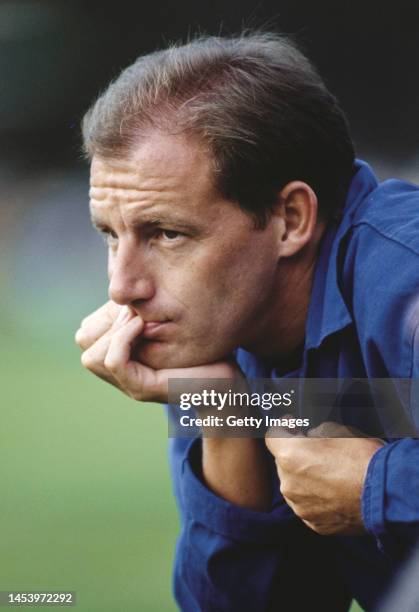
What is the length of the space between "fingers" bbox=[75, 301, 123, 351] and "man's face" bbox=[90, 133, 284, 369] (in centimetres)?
13

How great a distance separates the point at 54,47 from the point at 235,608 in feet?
5.82

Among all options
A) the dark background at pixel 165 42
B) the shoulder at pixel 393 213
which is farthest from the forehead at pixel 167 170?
the dark background at pixel 165 42

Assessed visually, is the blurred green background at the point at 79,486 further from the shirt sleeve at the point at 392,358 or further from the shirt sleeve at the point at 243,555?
the shirt sleeve at the point at 392,358

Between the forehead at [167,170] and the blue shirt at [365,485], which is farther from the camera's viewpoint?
the forehead at [167,170]

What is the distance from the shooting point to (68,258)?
3262mm

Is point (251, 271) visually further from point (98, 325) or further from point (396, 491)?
point (396, 491)

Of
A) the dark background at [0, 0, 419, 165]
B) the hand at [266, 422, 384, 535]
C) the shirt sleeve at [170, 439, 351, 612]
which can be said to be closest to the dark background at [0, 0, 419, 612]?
the dark background at [0, 0, 419, 165]

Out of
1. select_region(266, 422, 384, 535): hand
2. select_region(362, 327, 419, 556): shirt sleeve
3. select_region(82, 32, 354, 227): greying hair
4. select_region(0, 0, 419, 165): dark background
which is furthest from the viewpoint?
select_region(0, 0, 419, 165): dark background

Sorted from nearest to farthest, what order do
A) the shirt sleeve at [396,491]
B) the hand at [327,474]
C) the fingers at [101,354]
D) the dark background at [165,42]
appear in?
the shirt sleeve at [396,491], the hand at [327,474], the fingers at [101,354], the dark background at [165,42]

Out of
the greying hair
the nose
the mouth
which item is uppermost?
the greying hair

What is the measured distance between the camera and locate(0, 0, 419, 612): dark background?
2186 millimetres

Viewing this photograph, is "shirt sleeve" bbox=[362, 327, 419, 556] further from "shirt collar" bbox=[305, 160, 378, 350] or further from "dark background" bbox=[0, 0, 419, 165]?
"dark background" bbox=[0, 0, 419, 165]

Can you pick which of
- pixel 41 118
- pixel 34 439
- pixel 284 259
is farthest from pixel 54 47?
pixel 284 259

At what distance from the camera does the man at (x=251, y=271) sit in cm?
132
